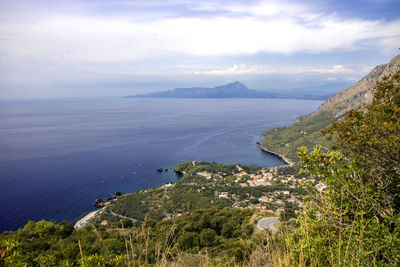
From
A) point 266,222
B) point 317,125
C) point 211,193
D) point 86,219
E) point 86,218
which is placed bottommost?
point 86,218

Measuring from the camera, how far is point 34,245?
10938 millimetres

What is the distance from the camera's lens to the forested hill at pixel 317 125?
5641 cm

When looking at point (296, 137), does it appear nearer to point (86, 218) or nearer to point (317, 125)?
point (317, 125)

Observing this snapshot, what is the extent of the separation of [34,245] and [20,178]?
113 ft

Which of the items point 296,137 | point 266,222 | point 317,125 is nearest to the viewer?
point 266,222

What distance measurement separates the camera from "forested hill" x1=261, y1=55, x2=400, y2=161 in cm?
5641

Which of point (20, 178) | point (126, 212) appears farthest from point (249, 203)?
point (20, 178)

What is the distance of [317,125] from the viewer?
68.9 m

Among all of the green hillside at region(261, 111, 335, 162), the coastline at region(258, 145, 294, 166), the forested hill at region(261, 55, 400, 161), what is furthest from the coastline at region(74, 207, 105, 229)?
the forested hill at region(261, 55, 400, 161)

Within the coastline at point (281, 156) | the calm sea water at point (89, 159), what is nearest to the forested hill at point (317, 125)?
the coastline at point (281, 156)

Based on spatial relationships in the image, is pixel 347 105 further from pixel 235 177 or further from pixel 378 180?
pixel 378 180

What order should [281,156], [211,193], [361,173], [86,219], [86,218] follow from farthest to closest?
[281,156], [211,193], [86,218], [86,219], [361,173]

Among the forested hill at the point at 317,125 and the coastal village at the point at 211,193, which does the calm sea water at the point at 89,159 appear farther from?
the coastal village at the point at 211,193

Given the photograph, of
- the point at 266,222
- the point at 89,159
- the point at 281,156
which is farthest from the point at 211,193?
the point at 89,159
